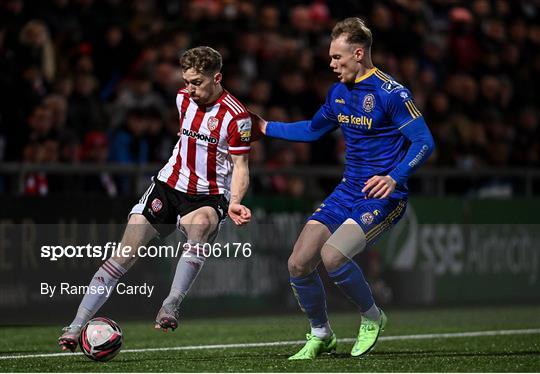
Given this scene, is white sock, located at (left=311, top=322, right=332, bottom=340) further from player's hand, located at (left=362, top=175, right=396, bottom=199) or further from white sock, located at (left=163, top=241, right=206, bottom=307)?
player's hand, located at (left=362, top=175, right=396, bottom=199)

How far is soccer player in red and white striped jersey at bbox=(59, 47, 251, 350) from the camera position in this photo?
8484 mm

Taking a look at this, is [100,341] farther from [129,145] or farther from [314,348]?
[129,145]

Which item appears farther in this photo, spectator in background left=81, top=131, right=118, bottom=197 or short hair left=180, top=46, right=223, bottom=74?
spectator in background left=81, top=131, right=118, bottom=197

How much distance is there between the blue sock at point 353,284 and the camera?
332 inches

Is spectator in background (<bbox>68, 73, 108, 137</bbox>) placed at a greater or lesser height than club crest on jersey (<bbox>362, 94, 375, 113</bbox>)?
lesser

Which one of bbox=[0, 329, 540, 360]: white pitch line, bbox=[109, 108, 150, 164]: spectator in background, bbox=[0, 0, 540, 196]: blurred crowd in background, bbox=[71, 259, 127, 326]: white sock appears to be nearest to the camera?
bbox=[71, 259, 127, 326]: white sock

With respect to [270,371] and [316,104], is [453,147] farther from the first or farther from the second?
[270,371]

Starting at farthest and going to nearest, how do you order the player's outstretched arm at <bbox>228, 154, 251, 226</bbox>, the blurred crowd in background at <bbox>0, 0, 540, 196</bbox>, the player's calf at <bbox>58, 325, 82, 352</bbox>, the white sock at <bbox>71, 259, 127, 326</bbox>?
the blurred crowd in background at <bbox>0, 0, 540, 196</bbox>
the player's outstretched arm at <bbox>228, 154, 251, 226</bbox>
the white sock at <bbox>71, 259, 127, 326</bbox>
the player's calf at <bbox>58, 325, 82, 352</bbox>

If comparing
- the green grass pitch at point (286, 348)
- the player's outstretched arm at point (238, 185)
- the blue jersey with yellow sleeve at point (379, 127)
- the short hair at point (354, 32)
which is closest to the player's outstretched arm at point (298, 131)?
the blue jersey with yellow sleeve at point (379, 127)

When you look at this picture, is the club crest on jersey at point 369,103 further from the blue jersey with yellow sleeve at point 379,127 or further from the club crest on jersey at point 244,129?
the club crest on jersey at point 244,129

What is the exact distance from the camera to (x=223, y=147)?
28.7 feet

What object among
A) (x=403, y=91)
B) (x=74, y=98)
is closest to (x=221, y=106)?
(x=403, y=91)

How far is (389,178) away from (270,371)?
151cm

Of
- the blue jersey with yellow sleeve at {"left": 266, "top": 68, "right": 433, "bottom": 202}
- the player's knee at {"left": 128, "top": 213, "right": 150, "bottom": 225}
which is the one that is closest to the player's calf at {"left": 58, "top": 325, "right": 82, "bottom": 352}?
the player's knee at {"left": 128, "top": 213, "right": 150, "bottom": 225}
